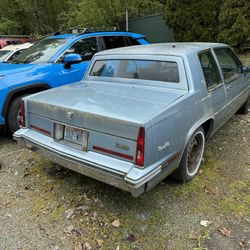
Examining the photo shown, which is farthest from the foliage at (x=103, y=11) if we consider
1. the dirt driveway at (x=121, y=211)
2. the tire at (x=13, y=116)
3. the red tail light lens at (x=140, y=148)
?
the red tail light lens at (x=140, y=148)

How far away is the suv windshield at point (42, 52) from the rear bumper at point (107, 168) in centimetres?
253

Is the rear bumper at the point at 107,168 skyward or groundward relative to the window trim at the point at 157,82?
groundward

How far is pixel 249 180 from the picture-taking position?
140 inches

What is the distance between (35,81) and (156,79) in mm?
2274

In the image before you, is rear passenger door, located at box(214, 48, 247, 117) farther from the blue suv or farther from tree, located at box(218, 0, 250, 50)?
tree, located at box(218, 0, 250, 50)

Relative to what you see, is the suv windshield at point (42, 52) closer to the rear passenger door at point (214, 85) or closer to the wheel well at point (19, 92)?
A: the wheel well at point (19, 92)

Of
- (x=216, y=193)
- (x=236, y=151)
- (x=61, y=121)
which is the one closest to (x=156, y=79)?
(x=61, y=121)

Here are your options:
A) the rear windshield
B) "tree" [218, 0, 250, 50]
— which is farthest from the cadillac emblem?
"tree" [218, 0, 250, 50]

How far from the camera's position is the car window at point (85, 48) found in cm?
557

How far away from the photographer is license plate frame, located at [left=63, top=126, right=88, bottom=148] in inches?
113

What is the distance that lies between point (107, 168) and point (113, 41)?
14.6 ft

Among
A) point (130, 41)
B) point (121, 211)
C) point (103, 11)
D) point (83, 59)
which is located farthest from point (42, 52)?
point (103, 11)

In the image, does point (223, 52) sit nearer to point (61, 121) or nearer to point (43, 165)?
point (61, 121)

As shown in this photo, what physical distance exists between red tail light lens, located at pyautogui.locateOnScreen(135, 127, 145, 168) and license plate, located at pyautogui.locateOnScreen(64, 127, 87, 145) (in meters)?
0.63
